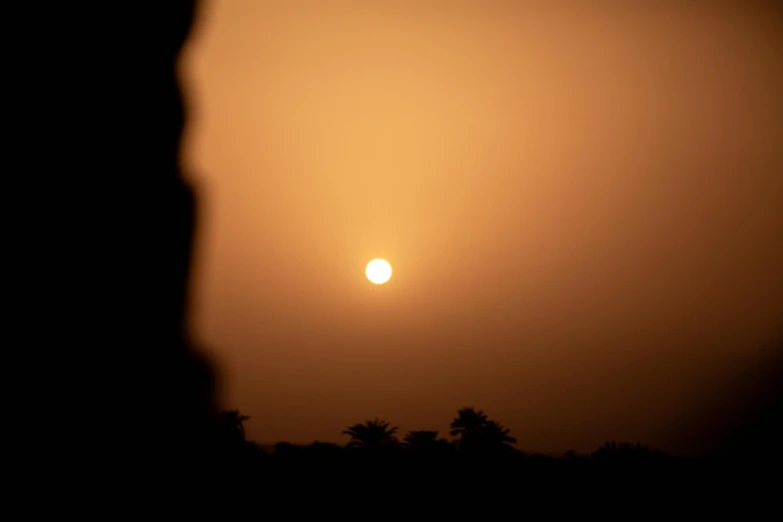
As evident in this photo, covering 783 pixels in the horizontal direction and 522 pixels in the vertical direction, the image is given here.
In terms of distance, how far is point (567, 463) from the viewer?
9.37 meters

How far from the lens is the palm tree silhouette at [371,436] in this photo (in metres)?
9.74

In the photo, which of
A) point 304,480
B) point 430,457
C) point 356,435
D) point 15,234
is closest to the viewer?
point 304,480

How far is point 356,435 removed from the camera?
33.2 ft

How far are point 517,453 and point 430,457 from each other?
164cm

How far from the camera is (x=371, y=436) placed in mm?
9977

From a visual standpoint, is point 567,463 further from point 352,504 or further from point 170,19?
point 170,19

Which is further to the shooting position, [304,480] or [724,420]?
[724,420]

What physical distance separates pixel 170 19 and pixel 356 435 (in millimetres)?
16215

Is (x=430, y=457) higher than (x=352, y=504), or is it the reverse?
(x=430, y=457)

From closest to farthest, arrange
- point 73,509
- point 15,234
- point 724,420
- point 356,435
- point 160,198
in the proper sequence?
point 73,509 < point 356,435 < point 15,234 < point 160,198 < point 724,420

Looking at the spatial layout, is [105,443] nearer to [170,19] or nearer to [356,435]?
[356,435]

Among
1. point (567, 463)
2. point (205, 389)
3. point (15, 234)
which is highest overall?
point (15, 234)

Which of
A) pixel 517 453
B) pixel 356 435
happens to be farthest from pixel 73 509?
pixel 517 453

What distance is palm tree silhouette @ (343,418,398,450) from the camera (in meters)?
9.74
